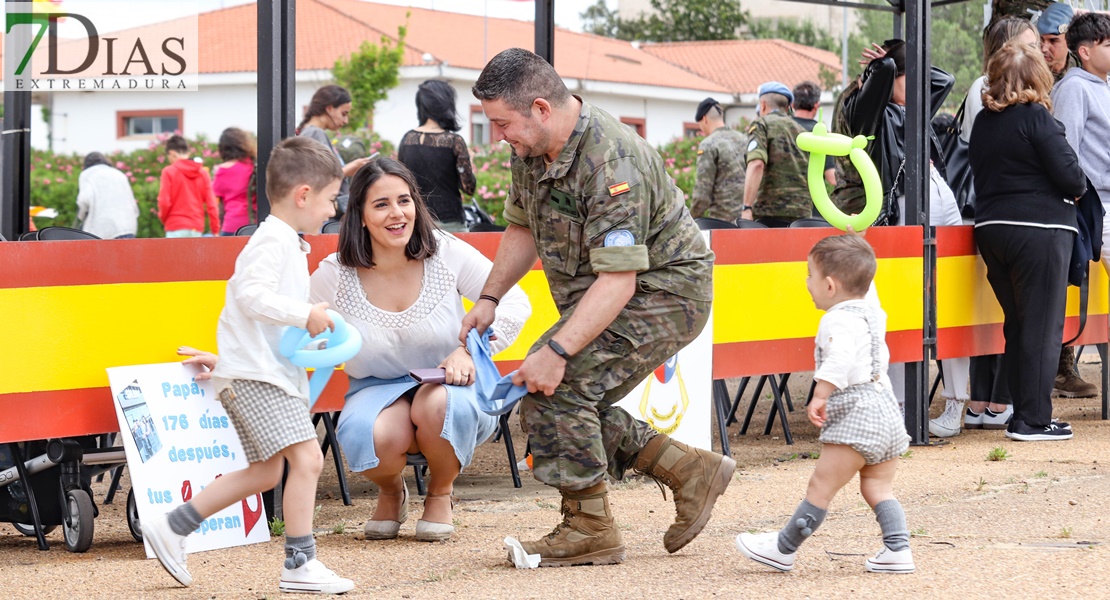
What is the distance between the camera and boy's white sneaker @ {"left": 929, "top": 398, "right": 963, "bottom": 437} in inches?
296

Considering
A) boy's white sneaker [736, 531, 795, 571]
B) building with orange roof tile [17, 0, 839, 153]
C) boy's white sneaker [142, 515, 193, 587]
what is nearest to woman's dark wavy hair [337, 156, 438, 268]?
boy's white sneaker [142, 515, 193, 587]

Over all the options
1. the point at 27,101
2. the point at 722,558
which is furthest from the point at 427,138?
the point at 722,558

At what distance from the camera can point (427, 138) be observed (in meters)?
8.05

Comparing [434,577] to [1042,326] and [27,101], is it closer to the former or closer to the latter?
[1042,326]

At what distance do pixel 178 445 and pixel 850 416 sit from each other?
7.53ft

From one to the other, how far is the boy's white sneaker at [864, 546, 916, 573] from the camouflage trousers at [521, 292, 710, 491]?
2.90ft

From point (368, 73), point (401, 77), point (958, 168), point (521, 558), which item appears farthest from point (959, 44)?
point (521, 558)

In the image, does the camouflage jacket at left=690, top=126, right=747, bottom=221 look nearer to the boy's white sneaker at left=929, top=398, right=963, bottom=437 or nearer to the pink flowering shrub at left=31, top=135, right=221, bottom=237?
the boy's white sneaker at left=929, top=398, right=963, bottom=437

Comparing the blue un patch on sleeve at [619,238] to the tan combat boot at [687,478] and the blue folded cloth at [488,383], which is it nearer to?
the blue folded cloth at [488,383]

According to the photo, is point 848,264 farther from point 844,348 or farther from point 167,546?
point 167,546

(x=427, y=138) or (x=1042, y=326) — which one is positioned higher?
(x=427, y=138)

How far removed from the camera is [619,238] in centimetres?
410

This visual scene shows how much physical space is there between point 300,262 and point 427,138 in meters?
3.84

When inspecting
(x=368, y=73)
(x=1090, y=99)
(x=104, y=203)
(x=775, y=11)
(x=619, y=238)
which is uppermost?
(x=775, y=11)
